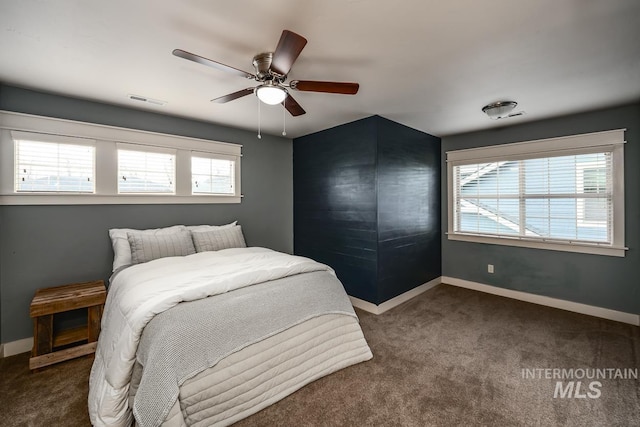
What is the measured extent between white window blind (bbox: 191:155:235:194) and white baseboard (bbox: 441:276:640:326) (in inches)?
151

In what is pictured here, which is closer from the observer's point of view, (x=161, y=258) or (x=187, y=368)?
(x=187, y=368)

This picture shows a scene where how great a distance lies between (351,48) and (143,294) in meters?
2.18

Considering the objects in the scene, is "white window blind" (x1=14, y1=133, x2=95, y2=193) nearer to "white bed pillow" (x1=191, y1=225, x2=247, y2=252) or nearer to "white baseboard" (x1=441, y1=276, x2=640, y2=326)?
"white bed pillow" (x1=191, y1=225, x2=247, y2=252)

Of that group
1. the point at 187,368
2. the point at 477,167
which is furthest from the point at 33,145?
the point at 477,167

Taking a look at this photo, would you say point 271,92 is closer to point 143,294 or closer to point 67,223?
point 143,294

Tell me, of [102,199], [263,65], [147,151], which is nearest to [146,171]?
[147,151]

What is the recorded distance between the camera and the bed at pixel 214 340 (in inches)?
56.5

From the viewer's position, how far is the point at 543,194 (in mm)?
3494

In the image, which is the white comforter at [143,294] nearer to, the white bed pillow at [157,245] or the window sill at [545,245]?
the white bed pillow at [157,245]

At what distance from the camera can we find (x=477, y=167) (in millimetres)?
4094

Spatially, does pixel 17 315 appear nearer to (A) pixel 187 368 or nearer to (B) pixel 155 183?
(B) pixel 155 183

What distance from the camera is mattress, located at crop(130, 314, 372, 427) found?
1480 millimetres

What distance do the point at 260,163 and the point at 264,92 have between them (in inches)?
86.3

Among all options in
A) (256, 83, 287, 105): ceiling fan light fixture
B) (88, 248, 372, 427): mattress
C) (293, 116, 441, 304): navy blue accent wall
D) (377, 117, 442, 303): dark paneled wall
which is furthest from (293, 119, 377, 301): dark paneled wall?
(256, 83, 287, 105): ceiling fan light fixture
